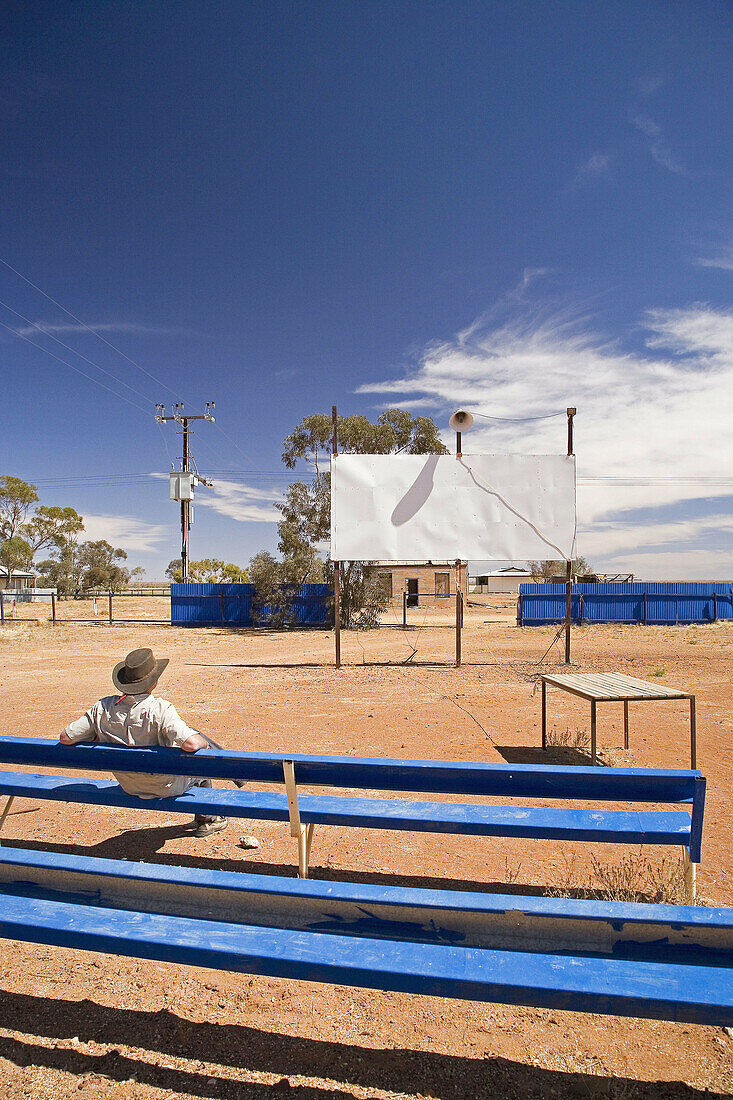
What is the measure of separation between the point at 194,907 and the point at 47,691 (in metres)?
9.59

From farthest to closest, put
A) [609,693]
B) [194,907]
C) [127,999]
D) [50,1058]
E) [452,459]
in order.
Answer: [452,459] → [609,693] → [127,999] → [194,907] → [50,1058]

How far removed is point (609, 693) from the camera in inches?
208

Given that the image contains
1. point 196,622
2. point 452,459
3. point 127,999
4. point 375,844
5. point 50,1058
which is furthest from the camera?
point 196,622

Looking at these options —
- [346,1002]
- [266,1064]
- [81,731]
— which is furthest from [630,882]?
[81,731]

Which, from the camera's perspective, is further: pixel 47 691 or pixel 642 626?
pixel 642 626

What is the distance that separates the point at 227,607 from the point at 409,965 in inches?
1202

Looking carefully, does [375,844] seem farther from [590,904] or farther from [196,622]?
[196,622]

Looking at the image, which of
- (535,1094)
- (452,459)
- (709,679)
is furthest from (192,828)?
(709,679)

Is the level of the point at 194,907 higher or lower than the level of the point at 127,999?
higher

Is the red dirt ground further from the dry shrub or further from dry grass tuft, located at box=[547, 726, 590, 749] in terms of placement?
dry grass tuft, located at box=[547, 726, 590, 749]

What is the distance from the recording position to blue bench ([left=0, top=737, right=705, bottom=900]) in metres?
2.62

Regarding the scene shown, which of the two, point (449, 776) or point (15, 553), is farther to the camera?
point (15, 553)

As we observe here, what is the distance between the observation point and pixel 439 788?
8.84 feet

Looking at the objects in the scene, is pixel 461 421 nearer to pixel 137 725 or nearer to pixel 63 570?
pixel 137 725
